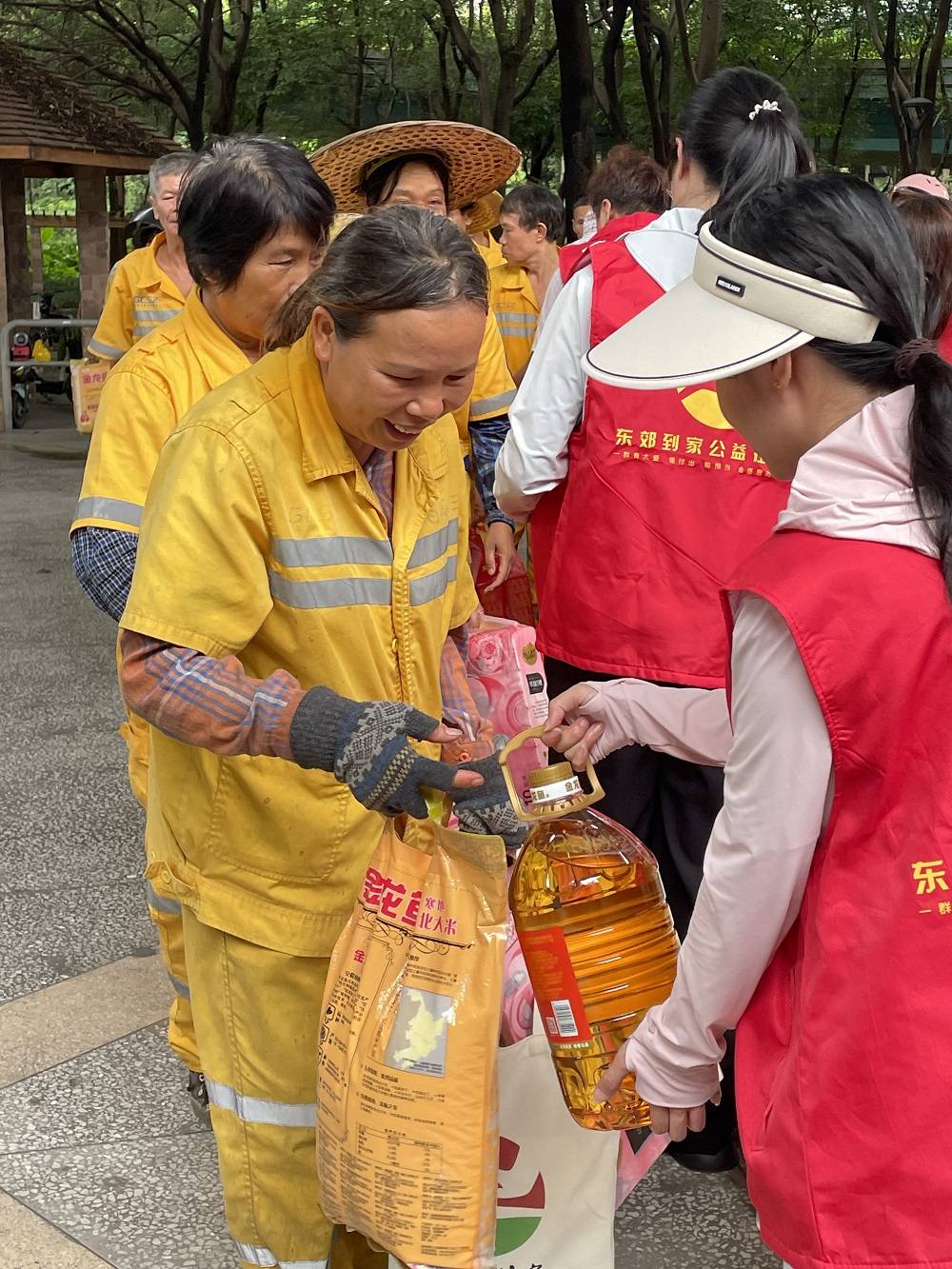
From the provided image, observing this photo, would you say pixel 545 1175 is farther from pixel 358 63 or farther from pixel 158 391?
pixel 358 63

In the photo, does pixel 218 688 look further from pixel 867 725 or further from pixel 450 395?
pixel 867 725

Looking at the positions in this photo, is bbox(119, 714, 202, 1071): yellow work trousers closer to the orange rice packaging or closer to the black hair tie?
the orange rice packaging

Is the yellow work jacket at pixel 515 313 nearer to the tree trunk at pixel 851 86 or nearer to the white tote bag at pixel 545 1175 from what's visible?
the white tote bag at pixel 545 1175

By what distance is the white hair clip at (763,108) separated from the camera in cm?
312

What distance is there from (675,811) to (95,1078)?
1529mm

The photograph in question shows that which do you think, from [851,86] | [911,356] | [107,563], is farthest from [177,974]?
[851,86]

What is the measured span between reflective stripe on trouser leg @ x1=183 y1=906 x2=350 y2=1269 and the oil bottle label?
53cm

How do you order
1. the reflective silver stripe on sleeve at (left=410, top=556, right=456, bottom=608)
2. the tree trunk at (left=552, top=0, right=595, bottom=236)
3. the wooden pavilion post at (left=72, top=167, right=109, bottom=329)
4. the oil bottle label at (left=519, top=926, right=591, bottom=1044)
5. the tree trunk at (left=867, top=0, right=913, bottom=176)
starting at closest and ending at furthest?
the oil bottle label at (left=519, top=926, right=591, bottom=1044) → the reflective silver stripe on sleeve at (left=410, top=556, right=456, bottom=608) → the tree trunk at (left=552, top=0, right=595, bottom=236) → the tree trunk at (left=867, top=0, right=913, bottom=176) → the wooden pavilion post at (left=72, top=167, right=109, bottom=329)

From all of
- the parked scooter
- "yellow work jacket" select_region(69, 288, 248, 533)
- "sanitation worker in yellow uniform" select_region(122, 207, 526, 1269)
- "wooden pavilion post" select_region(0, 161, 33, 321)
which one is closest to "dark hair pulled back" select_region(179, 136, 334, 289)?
"yellow work jacket" select_region(69, 288, 248, 533)

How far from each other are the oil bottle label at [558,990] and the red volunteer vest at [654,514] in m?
1.18

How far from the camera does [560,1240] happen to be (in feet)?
8.12

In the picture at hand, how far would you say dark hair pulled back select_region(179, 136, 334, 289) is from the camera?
2777 millimetres

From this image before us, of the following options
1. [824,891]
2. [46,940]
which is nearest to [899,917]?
[824,891]

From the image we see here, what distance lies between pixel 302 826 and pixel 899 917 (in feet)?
3.57
